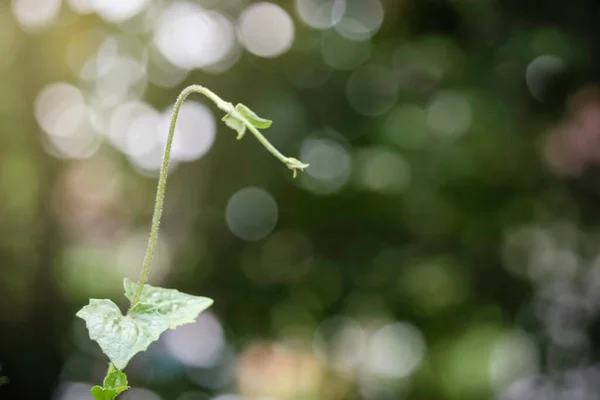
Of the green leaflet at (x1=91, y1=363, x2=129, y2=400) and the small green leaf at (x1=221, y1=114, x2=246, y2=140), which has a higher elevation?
the small green leaf at (x1=221, y1=114, x2=246, y2=140)

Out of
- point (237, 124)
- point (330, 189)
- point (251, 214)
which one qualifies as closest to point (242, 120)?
point (237, 124)

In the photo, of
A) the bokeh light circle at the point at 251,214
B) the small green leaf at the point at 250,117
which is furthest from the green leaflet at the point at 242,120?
the bokeh light circle at the point at 251,214

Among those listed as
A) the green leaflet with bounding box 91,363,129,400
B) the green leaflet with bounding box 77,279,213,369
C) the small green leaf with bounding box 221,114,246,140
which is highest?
the small green leaf with bounding box 221,114,246,140

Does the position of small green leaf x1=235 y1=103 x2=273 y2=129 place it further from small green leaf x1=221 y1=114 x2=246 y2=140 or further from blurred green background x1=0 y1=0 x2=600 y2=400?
blurred green background x1=0 y1=0 x2=600 y2=400

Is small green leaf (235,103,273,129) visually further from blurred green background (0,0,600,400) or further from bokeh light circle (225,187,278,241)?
bokeh light circle (225,187,278,241)

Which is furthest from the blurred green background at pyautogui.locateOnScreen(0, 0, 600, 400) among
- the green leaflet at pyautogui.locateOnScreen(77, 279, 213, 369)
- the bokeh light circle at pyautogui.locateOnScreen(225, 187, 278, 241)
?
the green leaflet at pyautogui.locateOnScreen(77, 279, 213, 369)

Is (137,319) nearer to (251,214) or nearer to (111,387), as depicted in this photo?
(111,387)

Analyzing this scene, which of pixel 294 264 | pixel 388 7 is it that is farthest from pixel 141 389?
pixel 388 7

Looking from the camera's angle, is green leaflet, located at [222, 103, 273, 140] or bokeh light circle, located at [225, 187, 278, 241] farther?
bokeh light circle, located at [225, 187, 278, 241]
